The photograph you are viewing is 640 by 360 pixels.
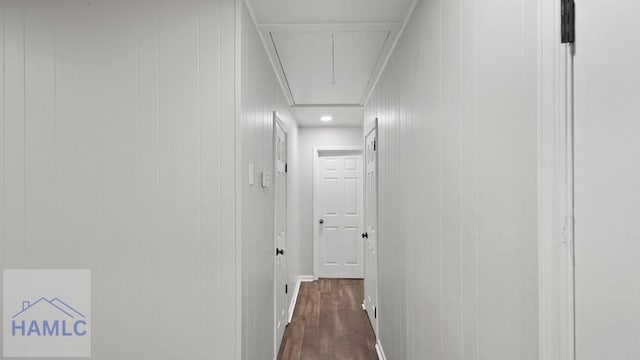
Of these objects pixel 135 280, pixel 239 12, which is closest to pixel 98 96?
pixel 239 12

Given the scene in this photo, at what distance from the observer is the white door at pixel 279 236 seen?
318 centimetres

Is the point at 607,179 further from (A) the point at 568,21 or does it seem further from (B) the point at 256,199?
(B) the point at 256,199

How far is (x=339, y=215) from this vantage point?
5957mm

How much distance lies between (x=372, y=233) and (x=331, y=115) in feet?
6.78

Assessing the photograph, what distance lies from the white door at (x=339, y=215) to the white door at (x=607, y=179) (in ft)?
17.0

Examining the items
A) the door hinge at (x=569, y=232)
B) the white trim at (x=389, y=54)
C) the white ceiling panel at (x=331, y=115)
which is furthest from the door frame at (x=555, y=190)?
the white ceiling panel at (x=331, y=115)

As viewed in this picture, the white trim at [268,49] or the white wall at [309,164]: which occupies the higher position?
the white trim at [268,49]

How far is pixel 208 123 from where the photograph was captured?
184cm

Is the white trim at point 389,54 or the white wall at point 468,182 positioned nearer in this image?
the white wall at point 468,182

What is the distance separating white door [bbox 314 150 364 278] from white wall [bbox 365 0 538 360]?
3.63m

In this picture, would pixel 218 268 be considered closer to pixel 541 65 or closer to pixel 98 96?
pixel 98 96

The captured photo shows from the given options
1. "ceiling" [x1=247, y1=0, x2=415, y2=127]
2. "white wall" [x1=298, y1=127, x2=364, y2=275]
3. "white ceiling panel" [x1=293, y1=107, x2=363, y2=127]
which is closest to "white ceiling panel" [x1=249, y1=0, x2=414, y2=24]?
"ceiling" [x1=247, y1=0, x2=415, y2=127]

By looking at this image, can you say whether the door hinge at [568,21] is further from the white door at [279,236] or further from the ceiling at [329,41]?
the white door at [279,236]

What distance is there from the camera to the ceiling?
6.86 feet
